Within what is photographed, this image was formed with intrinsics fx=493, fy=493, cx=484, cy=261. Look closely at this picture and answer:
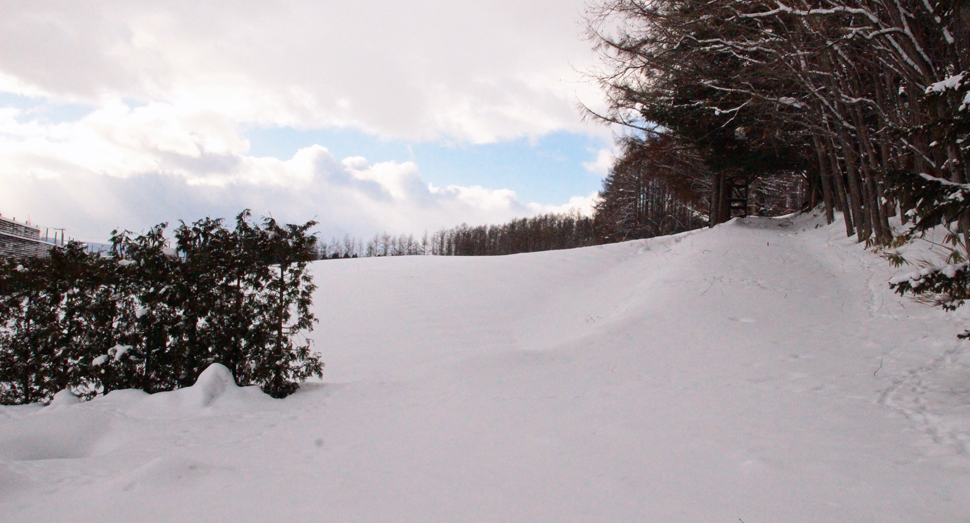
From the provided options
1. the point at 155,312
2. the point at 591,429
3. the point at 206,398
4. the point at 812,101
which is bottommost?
the point at 206,398

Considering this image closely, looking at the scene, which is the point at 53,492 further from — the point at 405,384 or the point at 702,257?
the point at 702,257

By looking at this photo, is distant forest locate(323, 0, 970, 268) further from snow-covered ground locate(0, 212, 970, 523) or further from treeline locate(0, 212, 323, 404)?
treeline locate(0, 212, 323, 404)

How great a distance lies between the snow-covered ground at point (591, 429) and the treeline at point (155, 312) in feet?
2.36

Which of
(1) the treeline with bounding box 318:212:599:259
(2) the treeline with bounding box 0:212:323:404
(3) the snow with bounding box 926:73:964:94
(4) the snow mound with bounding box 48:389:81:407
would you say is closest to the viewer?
(3) the snow with bounding box 926:73:964:94

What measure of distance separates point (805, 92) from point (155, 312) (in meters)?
13.8

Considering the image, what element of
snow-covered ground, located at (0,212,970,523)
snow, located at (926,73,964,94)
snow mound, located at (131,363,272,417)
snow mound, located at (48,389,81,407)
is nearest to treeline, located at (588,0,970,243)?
snow, located at (926,73,964,94)

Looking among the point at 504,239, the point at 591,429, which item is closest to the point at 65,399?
the point at 591,429

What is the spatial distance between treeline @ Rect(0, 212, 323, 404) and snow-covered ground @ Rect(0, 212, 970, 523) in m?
0.72

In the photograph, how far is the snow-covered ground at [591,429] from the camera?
3027mm

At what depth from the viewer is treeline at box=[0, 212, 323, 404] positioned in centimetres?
577

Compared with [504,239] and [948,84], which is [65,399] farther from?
[504,239]

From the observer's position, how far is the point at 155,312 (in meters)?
6.25

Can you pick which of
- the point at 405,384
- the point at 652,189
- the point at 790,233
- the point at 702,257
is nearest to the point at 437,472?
the point at 405,384

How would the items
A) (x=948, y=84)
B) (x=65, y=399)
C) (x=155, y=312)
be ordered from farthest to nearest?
(x=155, y=312), (x=65, y=399), (x=948, y=84)
